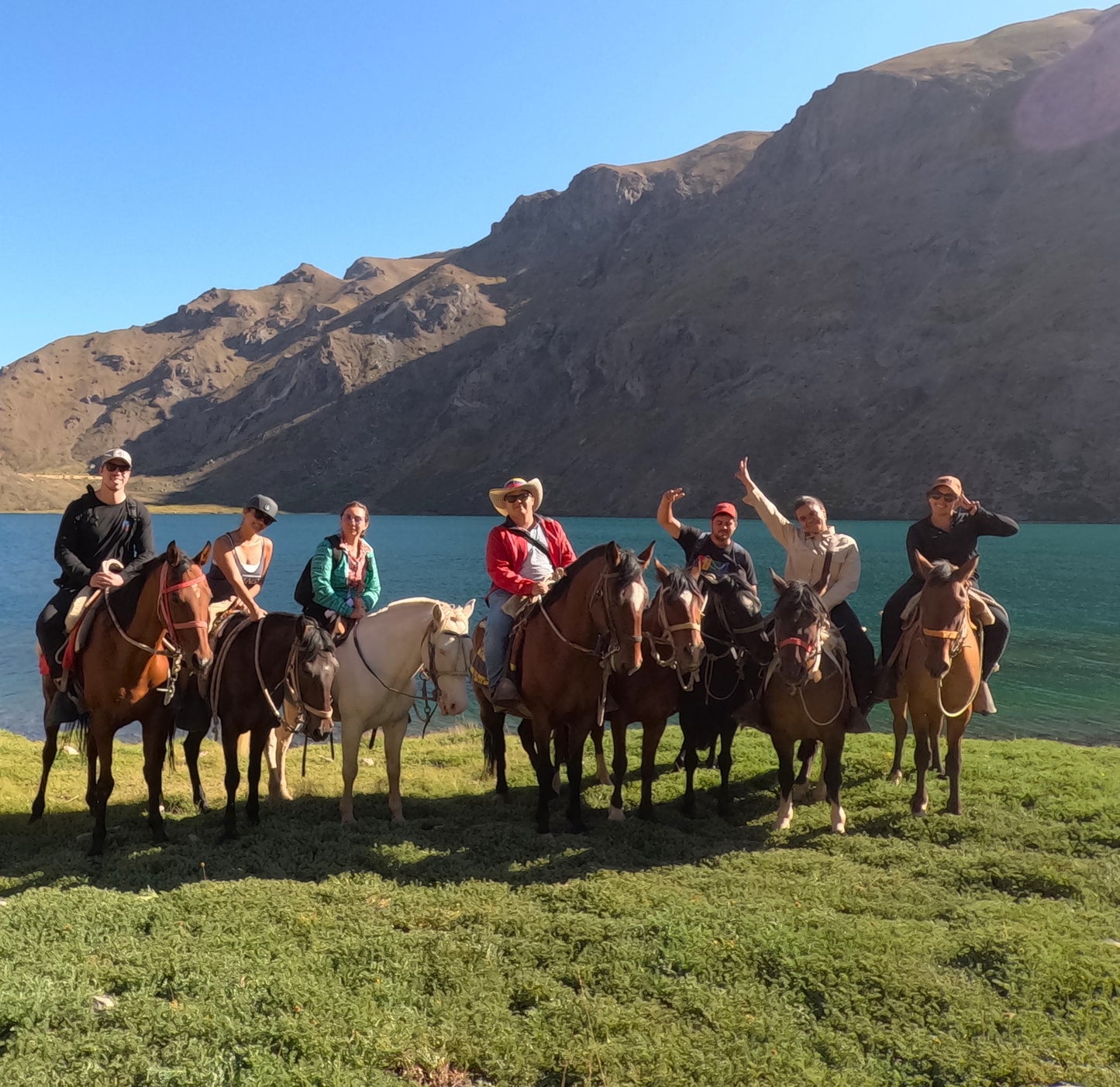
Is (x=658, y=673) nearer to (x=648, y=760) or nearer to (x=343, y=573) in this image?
(x=648, y=760)

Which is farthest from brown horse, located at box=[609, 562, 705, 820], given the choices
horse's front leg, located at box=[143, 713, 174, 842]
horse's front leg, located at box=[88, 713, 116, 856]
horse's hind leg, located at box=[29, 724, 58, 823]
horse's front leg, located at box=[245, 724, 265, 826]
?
horse's hind leg, located at box=[29, 724, 58, 823]

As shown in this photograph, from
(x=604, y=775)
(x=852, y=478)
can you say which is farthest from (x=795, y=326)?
(x=604, y=775)

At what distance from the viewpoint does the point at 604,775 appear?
10.8 m

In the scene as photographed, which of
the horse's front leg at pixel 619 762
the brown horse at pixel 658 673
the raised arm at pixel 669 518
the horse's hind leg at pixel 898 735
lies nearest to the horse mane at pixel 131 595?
the brown horse at pixel 658 673

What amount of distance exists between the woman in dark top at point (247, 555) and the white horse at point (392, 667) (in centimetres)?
128

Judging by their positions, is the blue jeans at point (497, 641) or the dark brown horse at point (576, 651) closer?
the dark brown horse at point (576, 651)

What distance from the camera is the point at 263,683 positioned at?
8.48m

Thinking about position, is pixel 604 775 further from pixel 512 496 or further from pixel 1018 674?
pixel 1018 674

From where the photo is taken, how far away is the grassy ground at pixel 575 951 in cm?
448

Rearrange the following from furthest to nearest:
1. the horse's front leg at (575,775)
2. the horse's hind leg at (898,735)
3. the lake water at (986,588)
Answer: the lake water at (986,588) < the horse's hind leg at (898,735) < the horse's front leg at (575,775)

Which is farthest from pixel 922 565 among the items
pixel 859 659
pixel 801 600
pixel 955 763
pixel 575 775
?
pixel 575 775

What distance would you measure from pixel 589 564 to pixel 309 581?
387 cm

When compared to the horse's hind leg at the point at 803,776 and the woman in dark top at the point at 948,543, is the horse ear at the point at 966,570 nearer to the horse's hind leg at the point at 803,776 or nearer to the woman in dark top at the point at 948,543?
the woman in dark top at the point at 948,543

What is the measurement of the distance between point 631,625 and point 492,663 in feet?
6.59
